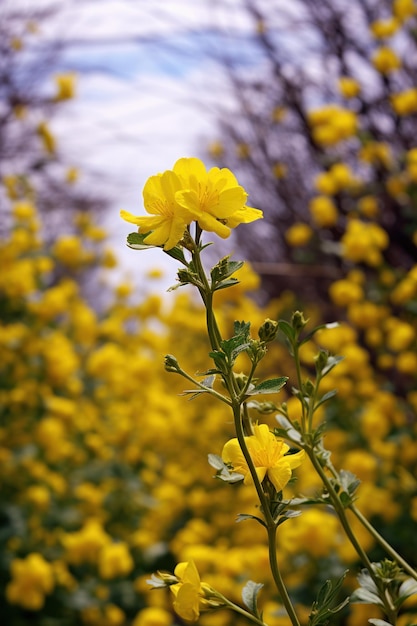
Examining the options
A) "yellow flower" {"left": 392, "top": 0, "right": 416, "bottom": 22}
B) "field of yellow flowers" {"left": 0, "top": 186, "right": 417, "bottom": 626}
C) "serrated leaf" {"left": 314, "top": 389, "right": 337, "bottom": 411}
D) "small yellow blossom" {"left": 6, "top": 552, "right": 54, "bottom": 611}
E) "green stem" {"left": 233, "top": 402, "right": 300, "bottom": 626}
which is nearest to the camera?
"green stem" {"left": 233, "top": 402, "right": 300, "bottom": 626}

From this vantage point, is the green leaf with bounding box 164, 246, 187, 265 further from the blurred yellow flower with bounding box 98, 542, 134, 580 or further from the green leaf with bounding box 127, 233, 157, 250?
the blurred yellow flower with bounding box 98, 542, 134, 580

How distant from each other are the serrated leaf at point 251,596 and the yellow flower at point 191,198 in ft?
0.96

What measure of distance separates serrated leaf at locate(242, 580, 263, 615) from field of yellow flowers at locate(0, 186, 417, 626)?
0.89 metres

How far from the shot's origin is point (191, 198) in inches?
22.7

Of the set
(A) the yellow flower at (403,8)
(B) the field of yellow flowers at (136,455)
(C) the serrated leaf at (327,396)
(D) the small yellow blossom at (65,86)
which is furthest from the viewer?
(D) the small yellow blossom at (65,86)

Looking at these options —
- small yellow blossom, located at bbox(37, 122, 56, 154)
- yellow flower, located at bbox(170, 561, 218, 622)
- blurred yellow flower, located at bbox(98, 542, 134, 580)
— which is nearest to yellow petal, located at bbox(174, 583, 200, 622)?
yellow flower, located at bbox(170, 561, 218, 622)

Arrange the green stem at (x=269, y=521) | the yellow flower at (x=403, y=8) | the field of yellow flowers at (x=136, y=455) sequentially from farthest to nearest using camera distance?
the yellow flower at (x=403, y=8) < the field of yellow flowers at (x=136, y=455) < the green stem at (x=269, y=521)

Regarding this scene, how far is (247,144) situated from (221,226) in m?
3.30

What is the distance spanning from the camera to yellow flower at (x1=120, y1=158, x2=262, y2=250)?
1.91 feet

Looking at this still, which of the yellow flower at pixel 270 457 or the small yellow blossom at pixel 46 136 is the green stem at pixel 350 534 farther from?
the small yellow blossom at pixel 46 136

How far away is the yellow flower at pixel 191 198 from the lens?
0.58 m

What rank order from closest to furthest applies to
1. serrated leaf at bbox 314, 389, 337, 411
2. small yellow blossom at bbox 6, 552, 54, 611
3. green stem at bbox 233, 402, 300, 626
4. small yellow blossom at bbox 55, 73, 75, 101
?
green stem at bbox 233, 402, 300, 626, serrated leaf at bbox 314, 389, 337, 411, small yellow blossom at bbox 6, 552, 54, 611, small yellow blossom at bbox 55, 73, 75, 101

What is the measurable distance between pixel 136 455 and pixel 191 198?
276cm

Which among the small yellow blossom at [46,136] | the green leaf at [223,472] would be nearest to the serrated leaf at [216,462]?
the green leaf at [223,472]
